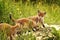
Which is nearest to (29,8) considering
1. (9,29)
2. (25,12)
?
(25,12)

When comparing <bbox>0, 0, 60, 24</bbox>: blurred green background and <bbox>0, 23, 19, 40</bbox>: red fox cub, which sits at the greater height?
<bbox>0, 23, 19, 40</bbox>: red fox cub

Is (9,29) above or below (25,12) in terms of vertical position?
above

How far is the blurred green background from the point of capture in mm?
7164

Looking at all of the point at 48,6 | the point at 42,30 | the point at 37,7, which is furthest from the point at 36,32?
the point at 48,6

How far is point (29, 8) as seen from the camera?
9.09m

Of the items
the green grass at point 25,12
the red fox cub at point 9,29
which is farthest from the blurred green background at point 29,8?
the red fox cub at point 9,29

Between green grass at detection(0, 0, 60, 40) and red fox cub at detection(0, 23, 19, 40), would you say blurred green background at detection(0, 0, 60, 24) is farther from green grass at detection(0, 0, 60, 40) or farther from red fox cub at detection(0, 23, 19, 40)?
red fox cub at detection(0, 23, 19, 40)

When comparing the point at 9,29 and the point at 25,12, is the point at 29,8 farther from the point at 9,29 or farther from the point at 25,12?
the point at 9,29

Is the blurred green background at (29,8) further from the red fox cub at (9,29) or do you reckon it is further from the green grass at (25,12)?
the red fox cub at (9,29)

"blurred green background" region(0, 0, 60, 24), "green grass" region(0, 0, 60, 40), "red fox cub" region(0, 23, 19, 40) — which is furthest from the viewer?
"blurred green background" region(0, 0, 60, 24)

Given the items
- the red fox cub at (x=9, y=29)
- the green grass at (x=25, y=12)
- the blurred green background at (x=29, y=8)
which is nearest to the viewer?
the red fox cub at (x=9, y=29)

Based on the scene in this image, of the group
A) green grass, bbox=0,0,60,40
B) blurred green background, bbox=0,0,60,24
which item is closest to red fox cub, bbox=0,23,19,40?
green grass, bbox=0,0,60,40

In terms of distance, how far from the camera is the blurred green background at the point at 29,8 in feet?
23.5

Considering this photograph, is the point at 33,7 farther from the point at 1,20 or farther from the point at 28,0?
the point at 1,20
